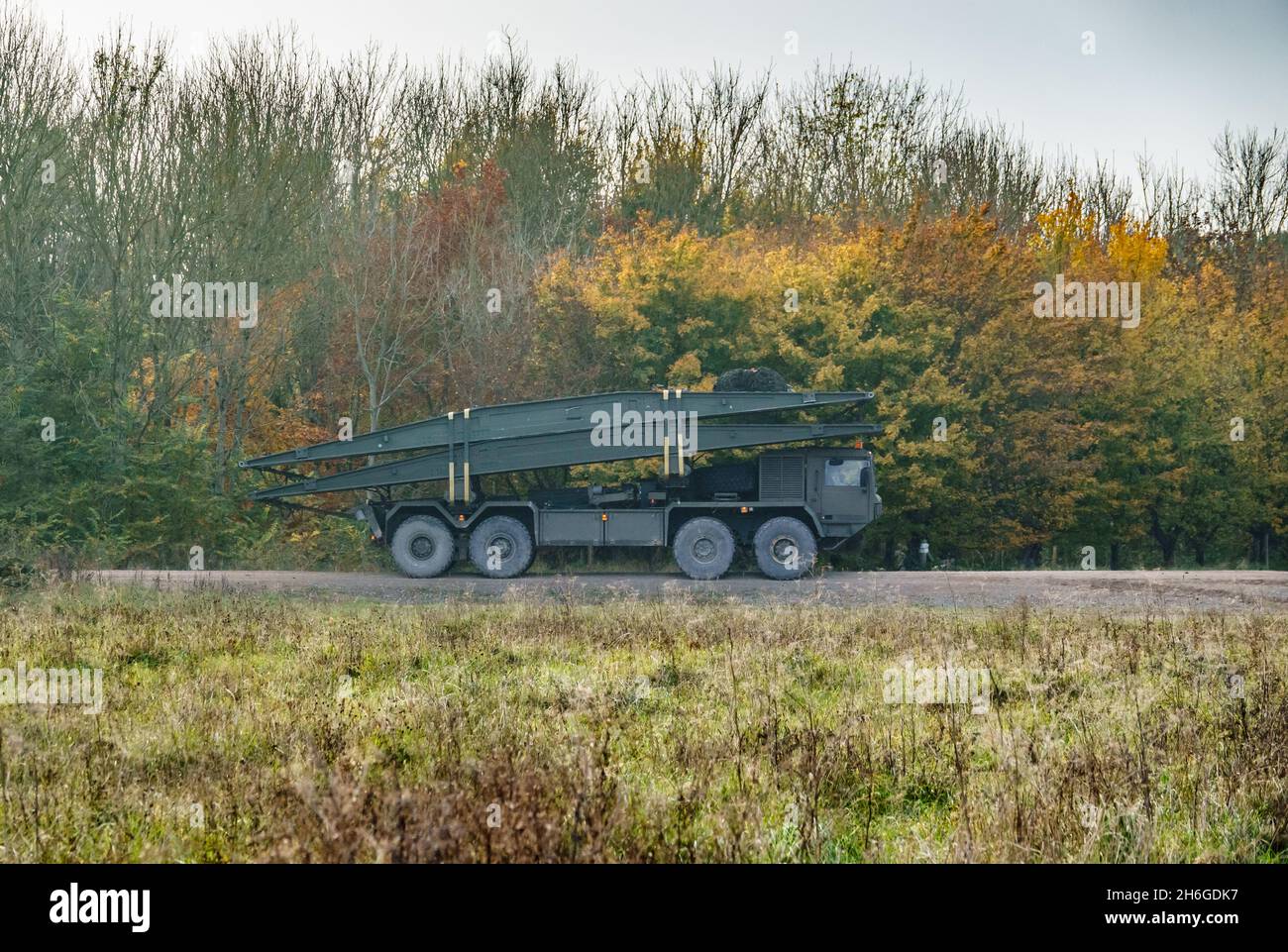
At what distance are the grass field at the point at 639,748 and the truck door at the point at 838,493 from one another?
9189 mm

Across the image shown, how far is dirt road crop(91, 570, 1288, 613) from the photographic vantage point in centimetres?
1575

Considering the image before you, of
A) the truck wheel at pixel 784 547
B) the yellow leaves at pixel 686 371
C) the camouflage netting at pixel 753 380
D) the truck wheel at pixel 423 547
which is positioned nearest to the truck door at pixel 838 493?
the truck wheel at pixel 784 547

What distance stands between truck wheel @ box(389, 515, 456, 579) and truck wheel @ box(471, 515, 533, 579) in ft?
1.48

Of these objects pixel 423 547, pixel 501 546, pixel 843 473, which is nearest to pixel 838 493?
pixel 843 473

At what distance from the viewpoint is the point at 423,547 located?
68.3ft

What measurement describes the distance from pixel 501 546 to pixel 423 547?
4.22ft

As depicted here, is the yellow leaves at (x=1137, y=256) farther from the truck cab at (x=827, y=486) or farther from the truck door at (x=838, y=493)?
the truck door at (x=838, y=493)

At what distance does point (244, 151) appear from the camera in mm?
27078

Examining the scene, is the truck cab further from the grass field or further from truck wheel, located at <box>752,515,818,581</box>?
the grass field

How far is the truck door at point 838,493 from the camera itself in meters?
20.6

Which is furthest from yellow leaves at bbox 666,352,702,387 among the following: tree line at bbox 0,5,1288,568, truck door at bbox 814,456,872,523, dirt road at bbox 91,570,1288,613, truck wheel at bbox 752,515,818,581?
dirt road at bbox 91,570,1288,613
